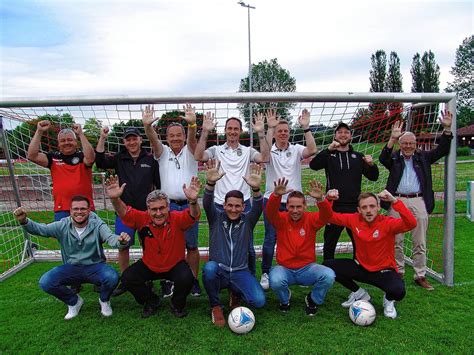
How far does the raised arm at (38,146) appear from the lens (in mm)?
4266

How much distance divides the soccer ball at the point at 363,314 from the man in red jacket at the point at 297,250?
34 cm

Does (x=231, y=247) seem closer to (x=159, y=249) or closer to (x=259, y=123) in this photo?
(x=159, y=249)

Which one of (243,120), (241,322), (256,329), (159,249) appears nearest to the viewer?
(241,322)

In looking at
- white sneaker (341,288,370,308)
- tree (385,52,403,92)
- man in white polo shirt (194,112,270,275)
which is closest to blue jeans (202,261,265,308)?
man in white polo shirt (194,112,270,275)

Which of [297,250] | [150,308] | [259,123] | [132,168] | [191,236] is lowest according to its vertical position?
[150,308]

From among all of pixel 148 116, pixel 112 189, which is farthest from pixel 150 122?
pixel 112 189

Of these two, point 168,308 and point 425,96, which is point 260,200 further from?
point 425,96

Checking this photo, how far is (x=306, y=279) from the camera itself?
12.9 ft

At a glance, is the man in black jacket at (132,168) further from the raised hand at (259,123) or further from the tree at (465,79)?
the tree at (465,79)

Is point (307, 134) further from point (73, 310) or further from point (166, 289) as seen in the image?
point (73, 310)

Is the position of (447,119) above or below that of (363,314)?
above

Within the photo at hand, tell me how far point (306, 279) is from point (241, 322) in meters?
0.88

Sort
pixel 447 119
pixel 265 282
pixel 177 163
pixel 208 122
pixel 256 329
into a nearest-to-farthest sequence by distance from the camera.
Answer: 1. pixel 256 329
2. pixel 208 122
3. pixel 177 163
4. pixel 447 119
5. pixel 265 282

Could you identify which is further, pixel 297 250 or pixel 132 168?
pixel 132 168
